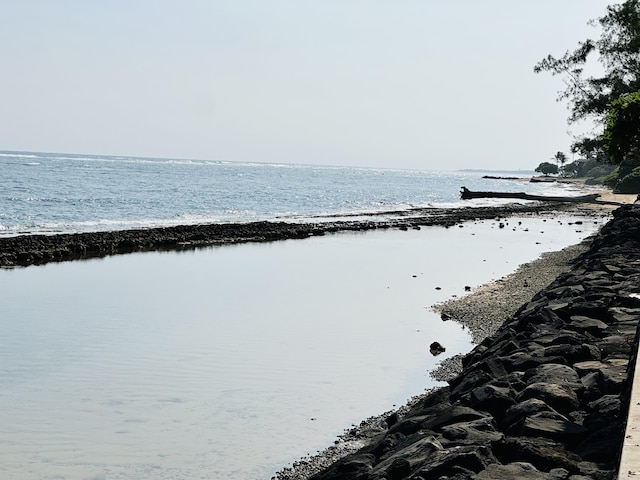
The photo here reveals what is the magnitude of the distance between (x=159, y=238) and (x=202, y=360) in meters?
22.2

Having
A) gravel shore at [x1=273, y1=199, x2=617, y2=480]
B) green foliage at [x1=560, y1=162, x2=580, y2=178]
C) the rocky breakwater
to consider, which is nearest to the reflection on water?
gravel shore at [x1=273, y1=199, x2=617, y2=480]

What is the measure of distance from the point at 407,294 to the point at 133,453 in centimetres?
1226

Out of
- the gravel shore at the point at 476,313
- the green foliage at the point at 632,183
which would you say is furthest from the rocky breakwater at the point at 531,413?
the green foliage at the point at 632,183

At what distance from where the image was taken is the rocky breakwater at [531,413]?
561 centimetres

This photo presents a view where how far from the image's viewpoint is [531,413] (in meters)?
6.62

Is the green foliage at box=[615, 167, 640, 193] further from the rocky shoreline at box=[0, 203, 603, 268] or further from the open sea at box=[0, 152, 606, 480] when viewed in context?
the open sea at box=[0, 152, 606, 480]

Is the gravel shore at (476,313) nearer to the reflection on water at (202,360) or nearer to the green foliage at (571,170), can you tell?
the reflection on water at (202,360)

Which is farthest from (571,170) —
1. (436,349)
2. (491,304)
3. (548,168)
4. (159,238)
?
(436,349)

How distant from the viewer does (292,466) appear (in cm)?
837

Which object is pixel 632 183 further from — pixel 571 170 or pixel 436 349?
pixel 571 170

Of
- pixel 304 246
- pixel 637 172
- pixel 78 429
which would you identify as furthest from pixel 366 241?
pixel 637 172

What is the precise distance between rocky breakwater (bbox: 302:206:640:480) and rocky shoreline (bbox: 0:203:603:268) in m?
20.5

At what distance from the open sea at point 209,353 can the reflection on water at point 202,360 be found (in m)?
0.03

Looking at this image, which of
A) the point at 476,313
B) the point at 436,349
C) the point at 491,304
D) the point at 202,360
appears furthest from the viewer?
the point at 491,304
